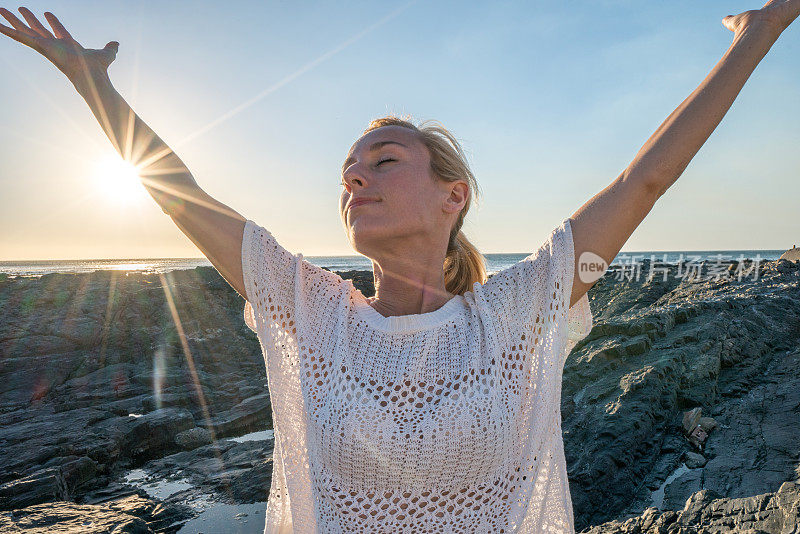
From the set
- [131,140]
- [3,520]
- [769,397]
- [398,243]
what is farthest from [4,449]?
[769,397]

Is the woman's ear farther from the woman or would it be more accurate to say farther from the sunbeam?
the sunbeam

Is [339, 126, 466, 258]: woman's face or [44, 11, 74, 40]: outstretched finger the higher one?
[44, 11, 74, 40]: outstretched finger

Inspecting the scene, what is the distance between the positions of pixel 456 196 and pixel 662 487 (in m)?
2.49

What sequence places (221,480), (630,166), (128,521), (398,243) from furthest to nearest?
(221,480), (128,521), (398,243), (630,166)

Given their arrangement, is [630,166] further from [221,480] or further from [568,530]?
[221,480]

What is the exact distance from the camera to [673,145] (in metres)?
1.45

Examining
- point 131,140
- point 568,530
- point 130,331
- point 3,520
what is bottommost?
point 3,520

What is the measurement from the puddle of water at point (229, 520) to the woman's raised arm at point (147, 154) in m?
3.44

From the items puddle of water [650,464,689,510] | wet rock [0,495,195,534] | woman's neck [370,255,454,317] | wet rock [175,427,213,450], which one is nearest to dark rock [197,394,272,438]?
wet rock [175,427,213,450]

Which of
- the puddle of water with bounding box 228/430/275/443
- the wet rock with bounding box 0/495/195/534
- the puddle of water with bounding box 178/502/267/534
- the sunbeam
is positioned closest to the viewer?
the wet rock with bounding box 0/495/195/534

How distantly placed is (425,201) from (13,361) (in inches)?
382

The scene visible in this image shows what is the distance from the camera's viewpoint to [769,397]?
3.66 metres

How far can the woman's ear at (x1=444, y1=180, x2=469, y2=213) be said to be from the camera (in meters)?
1.96

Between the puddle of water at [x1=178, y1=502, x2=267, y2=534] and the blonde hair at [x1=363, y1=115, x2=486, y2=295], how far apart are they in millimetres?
3232
